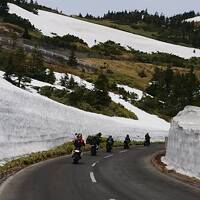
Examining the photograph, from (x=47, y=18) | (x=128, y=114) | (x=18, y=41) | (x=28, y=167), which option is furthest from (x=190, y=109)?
(x=47, y=18)

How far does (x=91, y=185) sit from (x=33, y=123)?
51.8 feet

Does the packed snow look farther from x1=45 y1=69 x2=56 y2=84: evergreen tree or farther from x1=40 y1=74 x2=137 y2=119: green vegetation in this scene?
x1=45 y1=69 x2=56 y2=84: evergreen tree

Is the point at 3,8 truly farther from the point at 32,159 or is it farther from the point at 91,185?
the point at 91,185

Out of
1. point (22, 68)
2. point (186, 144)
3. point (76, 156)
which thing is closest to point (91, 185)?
point (186, 144)

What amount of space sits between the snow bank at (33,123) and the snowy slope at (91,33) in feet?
267

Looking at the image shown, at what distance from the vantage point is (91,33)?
484 ft

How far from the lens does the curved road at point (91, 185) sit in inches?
618

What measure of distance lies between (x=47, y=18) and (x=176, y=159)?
126147 mm

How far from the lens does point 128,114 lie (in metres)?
64.4

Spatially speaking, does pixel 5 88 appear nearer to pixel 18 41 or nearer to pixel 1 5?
pixel 18 41

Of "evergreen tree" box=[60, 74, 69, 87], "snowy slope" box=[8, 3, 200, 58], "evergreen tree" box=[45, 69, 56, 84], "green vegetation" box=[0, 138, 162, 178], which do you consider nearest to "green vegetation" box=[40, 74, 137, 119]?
"evergreen tree" box=[60, 74, 69, 87]

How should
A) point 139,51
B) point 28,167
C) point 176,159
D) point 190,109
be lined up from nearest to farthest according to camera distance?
point 28,167 → point 176,159 → point 190,109 → point 139,51

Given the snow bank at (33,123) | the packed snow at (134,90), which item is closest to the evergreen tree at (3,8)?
the packed snow at (134,90)

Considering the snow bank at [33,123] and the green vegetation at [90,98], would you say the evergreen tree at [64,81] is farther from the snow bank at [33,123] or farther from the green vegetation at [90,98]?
the snow bank at [33,123]
